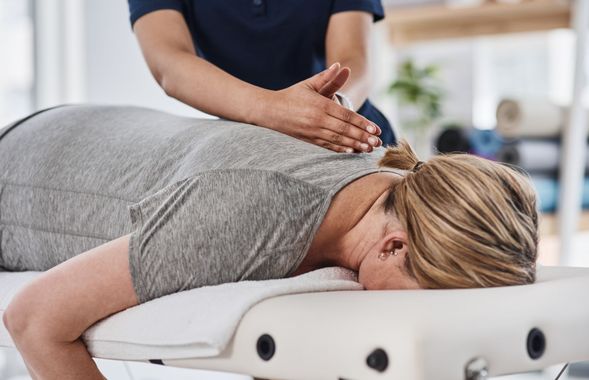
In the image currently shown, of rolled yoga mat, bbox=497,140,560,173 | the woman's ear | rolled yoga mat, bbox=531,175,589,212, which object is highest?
the woman's ear

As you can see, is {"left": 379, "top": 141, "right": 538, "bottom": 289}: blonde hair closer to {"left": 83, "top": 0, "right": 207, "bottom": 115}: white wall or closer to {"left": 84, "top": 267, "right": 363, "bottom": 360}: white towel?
{"left": 84, "top": 267, "right": 363, "bottom": 360}: white towel

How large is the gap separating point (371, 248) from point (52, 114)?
2.62 ft

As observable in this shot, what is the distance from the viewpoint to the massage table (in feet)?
3.04

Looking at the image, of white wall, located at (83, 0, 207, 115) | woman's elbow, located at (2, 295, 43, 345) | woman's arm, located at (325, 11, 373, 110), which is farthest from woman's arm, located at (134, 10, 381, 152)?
white wall, located at (83, 0, 207, 115)

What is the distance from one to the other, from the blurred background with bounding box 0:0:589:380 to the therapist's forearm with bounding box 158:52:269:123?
1.55m

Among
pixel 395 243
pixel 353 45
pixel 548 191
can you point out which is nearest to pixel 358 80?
pixel 353 45

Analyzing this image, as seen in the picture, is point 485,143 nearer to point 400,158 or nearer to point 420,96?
point 420,96

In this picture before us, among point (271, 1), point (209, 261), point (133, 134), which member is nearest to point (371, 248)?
point (209, 261)

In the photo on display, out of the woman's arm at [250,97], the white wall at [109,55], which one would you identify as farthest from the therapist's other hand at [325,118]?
the white wall at [109,55]

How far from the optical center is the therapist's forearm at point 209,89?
4.76 ft

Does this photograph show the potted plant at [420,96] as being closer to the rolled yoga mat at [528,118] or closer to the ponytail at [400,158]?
the rolled yoga mat at [528,118]

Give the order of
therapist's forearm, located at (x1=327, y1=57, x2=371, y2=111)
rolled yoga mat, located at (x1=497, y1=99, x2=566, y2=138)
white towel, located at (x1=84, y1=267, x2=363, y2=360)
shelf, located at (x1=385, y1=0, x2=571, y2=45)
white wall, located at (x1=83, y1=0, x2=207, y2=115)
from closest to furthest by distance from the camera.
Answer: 1. white towel, located at (x1=84, y1=267, x2=363, y2=360)
2. therapist's forearm, located at (x1=327, y1=57, x2=371, y2=111)
3. rolled yoga mat, located at (x1=497, y1=99, x2=566, y2=138)
4. shelf, located at (x1=385, y1=0, x2=571, y2=45)
5. white wall, located at (x1=83, y1=0, x2=207, y2=115)

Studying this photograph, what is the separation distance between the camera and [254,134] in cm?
133

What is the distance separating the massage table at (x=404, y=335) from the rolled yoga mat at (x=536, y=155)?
199cm
